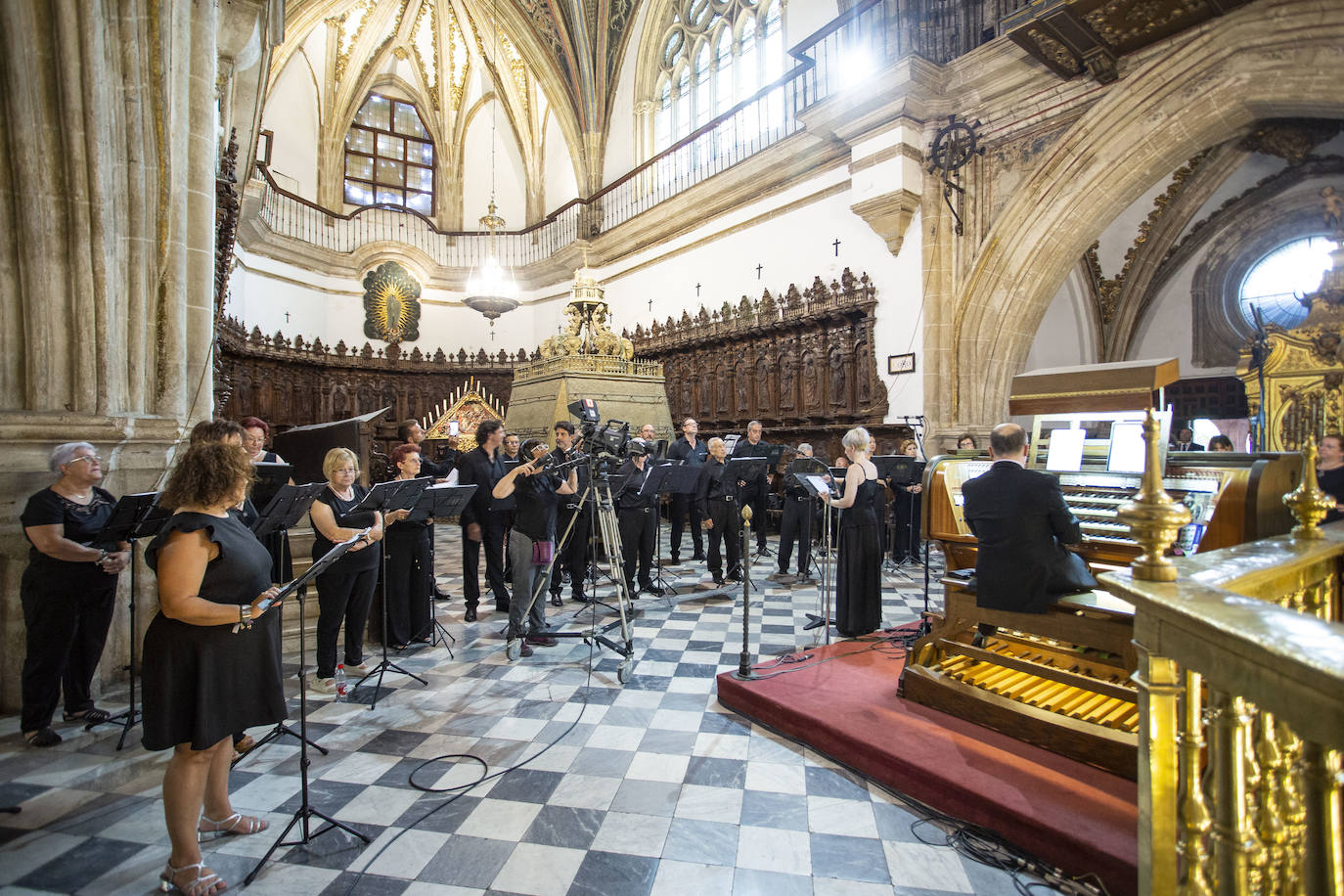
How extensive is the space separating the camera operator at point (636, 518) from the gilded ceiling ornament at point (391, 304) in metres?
10.7

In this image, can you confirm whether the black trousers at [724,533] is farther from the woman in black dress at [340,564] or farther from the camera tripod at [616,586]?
the woman in black dress at [340,564]

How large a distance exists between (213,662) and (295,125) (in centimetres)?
1559

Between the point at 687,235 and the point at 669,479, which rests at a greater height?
the point at 687,235

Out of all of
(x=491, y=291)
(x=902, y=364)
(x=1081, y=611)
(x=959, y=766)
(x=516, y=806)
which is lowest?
(x=516, y=806)

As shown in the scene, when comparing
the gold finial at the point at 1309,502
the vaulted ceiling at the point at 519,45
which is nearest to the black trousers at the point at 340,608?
the gold finial at the point at 1309,502

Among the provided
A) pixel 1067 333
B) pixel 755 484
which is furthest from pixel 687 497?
pixel 1067 333

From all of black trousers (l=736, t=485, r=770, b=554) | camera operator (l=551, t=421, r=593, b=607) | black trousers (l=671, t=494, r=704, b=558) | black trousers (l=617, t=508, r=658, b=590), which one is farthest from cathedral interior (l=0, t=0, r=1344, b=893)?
black trousers (l=671, t=494, r=704, b=558)

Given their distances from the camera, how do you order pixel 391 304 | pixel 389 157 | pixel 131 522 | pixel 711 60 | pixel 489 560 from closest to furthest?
pixel 131 522 < pixel 489 560 < pixel 711 60 < pixel 391 304 < pixel 389 157

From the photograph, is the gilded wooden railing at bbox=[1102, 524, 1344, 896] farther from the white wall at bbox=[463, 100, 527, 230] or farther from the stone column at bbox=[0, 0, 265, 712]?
the white wall at bbox=[463, 100, 527, 230]

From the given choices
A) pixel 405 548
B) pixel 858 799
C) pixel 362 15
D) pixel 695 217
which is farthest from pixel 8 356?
pixel 362 15

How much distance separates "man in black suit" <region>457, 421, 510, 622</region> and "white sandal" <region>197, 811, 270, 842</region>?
2.94m

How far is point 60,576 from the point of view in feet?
10.4

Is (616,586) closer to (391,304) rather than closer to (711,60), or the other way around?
(711,60)

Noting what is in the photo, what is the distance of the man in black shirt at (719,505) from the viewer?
22.0ft
